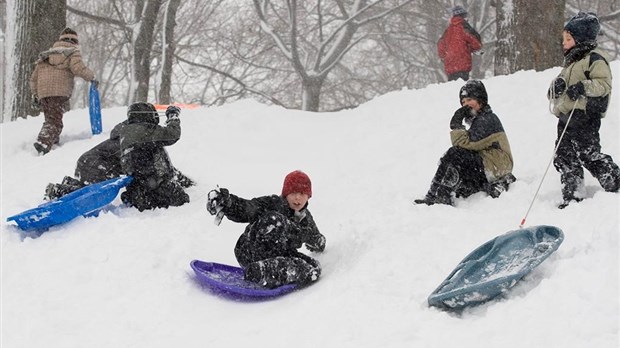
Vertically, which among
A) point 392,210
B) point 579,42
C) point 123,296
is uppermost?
point 579,42

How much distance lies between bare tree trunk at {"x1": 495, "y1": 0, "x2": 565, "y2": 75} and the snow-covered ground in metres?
0.97

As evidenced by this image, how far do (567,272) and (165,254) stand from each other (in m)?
2.91

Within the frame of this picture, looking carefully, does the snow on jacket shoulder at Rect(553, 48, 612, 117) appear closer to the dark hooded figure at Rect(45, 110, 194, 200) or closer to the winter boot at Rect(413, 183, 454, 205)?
the winter boot at Rect(413, 183, 454, 205)

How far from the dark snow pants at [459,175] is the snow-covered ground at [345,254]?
0.19m

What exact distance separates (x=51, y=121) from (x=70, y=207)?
3.56 metres

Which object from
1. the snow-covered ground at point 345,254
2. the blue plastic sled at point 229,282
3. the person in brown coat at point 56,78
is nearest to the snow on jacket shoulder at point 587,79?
the snow-covered ground at point 345,254

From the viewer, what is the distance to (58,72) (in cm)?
902

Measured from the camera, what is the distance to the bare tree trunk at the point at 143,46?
15.6 metres

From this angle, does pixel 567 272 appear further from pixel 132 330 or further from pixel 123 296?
pixel 123 296

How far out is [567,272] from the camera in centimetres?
358

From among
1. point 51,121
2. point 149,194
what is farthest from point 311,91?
point 149,194

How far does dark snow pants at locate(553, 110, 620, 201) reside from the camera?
501cm

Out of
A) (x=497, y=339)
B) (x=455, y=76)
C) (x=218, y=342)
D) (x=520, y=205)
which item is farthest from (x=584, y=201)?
(x=455, y=76)

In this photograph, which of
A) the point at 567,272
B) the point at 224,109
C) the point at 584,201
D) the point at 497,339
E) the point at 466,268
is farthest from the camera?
the point at 224,109
